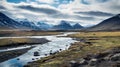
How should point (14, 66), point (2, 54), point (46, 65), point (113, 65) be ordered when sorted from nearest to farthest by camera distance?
point (113, 65)
point (46, 65)
point (14, 66)
point (2, 54)

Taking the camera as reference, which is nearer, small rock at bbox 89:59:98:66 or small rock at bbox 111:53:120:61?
small rock at bbox 111:53:120:61

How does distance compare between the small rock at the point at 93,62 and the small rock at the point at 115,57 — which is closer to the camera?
the small rock at the point at 115,57

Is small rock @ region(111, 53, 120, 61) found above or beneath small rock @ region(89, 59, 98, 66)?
above

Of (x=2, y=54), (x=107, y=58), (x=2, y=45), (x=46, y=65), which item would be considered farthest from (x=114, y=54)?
(x=2, y=45)

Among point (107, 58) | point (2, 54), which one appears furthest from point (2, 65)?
point (107, 58)

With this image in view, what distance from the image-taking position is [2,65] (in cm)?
8094

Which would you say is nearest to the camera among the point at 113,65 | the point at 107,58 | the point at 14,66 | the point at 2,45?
the point at 113,65

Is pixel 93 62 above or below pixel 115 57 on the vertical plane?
below

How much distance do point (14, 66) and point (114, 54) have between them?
104ft

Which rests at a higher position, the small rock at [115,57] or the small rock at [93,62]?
the small rock at [115,57]

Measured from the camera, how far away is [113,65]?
60.0m

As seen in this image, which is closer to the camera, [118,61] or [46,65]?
[118,61]

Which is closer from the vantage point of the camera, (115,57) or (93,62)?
(115,57)

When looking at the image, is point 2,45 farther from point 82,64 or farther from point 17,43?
point 82,64
